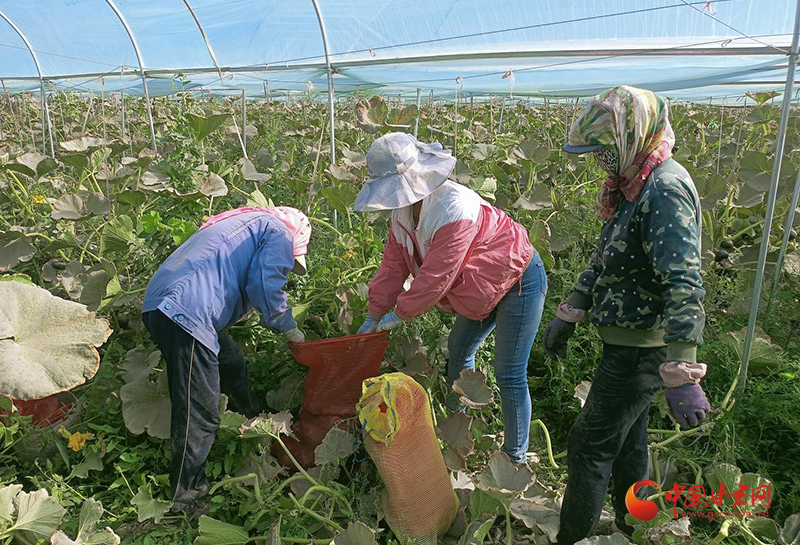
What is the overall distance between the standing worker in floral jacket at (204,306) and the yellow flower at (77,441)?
37cm

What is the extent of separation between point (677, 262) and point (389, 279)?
1.11 m

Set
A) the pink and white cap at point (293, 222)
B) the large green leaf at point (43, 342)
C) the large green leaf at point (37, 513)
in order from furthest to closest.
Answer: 1. the pink and white cap at point (293, 222)
2. the large green leaf at point (37, 513)
3. the large green leaf at point (43, 342)

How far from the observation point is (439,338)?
9.12ft

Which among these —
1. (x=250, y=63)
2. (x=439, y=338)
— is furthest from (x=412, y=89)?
(x=439, y=338)

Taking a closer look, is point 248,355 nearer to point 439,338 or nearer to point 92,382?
point 92,382

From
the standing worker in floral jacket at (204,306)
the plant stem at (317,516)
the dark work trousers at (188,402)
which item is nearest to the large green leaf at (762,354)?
the plant stem at (317,516)

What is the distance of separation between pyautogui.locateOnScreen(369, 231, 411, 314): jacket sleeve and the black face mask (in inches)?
33.6

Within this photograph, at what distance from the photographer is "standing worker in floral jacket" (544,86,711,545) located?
149cm

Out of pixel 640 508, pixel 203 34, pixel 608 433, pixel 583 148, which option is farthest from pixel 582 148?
pixel 203 34

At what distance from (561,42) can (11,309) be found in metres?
3.51

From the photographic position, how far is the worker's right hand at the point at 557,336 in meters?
2.06

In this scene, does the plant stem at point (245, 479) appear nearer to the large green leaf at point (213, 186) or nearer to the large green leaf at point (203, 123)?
the large green leaf at point (213, 186)

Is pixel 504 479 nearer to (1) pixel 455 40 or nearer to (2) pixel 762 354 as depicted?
(2) pixel 762 354

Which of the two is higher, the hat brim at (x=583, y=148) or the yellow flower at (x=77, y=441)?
the hat brim at (x=583, y=148)
